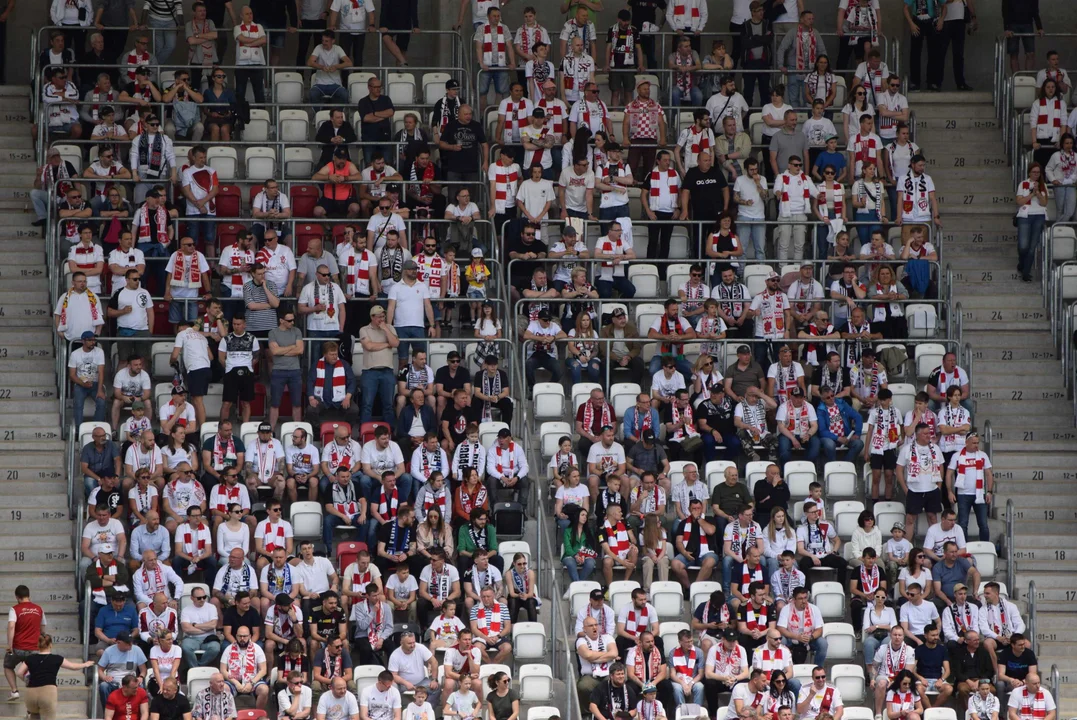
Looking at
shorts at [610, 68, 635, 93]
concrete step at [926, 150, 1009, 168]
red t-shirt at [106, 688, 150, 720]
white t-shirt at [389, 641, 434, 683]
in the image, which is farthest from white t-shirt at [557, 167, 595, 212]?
red t-shirt at [106, 688, 150, 720]

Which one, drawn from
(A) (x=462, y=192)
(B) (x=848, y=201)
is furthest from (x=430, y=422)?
(B) (x=848, y=201)

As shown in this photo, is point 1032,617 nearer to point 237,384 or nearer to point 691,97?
point 237,384

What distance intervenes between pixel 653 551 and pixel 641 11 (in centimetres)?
993

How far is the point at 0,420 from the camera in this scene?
2470cm

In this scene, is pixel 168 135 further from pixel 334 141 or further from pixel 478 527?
pixel 478 527

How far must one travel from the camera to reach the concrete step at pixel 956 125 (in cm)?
3009

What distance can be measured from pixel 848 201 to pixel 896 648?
770 centimetres

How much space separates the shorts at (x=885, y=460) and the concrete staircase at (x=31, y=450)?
30.2ft

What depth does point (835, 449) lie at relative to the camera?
2456 centimetres

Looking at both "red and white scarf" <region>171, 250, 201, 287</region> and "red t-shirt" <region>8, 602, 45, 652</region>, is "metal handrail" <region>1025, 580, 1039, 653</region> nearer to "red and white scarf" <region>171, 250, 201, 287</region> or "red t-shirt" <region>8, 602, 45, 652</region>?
"red and white scarf" <region>171, 250, 201, 287</region>

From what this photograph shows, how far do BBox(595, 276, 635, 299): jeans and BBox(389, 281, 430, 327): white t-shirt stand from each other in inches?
92.7

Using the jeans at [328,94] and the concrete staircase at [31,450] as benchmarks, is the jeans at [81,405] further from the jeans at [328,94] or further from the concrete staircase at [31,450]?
the jeans at [328,94]

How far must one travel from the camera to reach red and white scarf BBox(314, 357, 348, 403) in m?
24.0

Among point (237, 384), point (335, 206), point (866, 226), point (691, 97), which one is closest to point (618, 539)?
point (237, 384)
